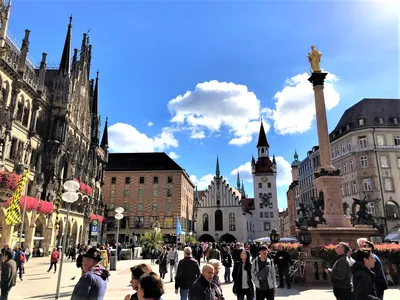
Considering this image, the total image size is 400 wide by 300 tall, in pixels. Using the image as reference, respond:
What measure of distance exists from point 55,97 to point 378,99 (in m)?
50.6

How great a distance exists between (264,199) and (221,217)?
14.9m

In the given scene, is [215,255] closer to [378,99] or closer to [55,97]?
[55,97]

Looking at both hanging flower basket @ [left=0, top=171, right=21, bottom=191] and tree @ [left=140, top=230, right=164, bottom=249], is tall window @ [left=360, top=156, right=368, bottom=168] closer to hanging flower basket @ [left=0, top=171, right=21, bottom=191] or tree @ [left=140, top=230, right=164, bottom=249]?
tree @ [left=140, top=230, right=164, bottom=249]

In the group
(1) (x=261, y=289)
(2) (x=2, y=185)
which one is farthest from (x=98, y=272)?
(2) (x=2, y=185)

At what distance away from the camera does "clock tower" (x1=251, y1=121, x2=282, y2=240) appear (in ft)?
281

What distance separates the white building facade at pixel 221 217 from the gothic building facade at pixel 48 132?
38308 mm

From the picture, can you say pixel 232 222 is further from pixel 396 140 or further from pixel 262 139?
pixel 396 140

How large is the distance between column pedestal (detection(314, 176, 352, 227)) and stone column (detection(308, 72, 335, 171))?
825mm

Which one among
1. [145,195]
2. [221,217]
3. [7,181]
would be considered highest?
[145,195]

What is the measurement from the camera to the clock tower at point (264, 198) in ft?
281

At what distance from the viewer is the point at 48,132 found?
110 feet

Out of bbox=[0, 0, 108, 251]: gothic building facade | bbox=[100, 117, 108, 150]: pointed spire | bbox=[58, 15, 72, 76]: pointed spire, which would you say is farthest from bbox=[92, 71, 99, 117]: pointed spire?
bbox=[58, 15, 72, 76]: pointed spire

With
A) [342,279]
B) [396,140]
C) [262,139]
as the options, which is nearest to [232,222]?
[262,139]

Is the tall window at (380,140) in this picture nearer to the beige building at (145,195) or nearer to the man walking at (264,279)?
the beige building at (145,195)
